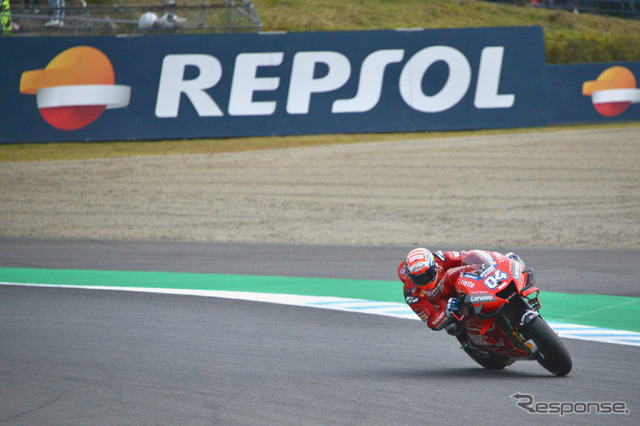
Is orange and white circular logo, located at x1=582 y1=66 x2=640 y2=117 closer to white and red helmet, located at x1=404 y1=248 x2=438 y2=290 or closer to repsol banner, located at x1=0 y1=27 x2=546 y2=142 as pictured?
repsol banner, located at x1=0 y1=27 x2=546 y2=142

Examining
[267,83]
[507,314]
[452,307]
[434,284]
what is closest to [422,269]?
[434,284]

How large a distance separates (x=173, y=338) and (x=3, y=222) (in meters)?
10.6

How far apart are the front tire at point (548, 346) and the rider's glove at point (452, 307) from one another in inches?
19.5

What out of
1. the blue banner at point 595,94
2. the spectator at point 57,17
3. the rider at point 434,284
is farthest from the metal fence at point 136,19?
the rider at point 434,284

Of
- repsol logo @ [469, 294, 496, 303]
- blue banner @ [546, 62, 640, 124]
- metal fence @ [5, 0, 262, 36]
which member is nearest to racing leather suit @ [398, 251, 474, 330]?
repsol logo @ [469, 294, 496, 303]

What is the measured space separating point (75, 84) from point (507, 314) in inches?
654

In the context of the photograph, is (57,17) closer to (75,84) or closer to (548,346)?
(75,84)

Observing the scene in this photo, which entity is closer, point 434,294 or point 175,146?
point 434,294

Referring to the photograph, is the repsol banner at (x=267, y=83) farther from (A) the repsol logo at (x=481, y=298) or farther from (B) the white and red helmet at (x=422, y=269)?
(A) the repsol logo at (x=481, y=298)

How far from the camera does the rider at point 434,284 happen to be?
19.7ft

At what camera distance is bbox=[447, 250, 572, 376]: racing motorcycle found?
18.9 feet

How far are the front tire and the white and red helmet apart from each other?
0.75m

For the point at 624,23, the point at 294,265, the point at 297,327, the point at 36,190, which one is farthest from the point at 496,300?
the point at 624,23

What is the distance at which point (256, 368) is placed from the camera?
21.6ft
